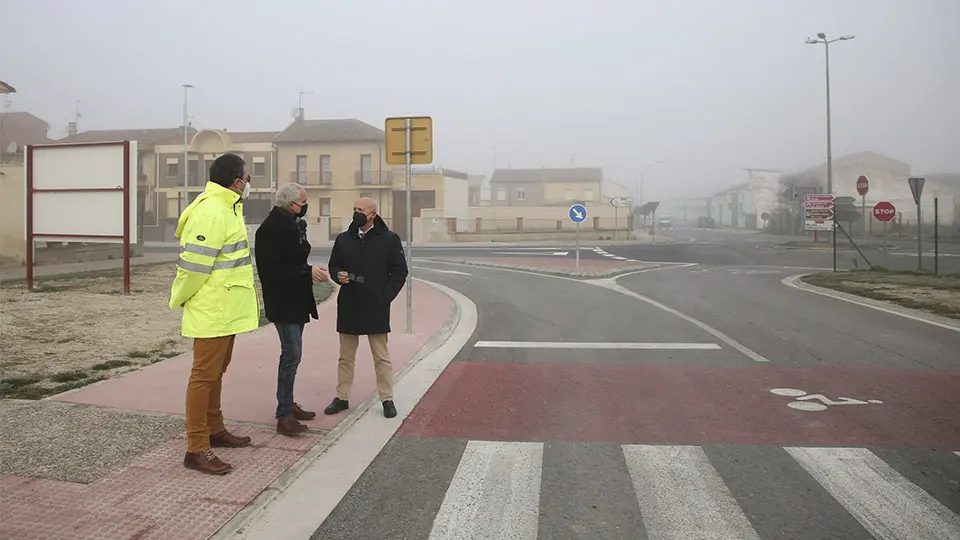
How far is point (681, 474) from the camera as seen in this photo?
15.1ft

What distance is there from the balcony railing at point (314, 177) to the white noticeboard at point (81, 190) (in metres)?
Result: 40.5

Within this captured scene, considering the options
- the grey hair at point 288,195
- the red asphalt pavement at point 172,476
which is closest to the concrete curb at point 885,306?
the red asphalt pavement at point 172,476

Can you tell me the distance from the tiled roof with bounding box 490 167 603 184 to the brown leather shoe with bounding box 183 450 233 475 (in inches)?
3242

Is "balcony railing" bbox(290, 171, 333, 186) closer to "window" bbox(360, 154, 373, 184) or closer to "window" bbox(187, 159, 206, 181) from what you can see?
"window" bbox(360, 154, 373, 184)

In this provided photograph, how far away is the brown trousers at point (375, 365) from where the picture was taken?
5953 mm

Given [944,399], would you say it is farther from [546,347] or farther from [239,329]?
[239,329]

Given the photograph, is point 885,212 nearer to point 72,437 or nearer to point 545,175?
Result: point 72,437

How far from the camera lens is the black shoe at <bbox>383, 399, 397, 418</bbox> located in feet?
19.3

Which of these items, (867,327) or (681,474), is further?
(867,327)

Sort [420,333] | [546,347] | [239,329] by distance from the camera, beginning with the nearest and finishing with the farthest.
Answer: [239,329] → [546,347] → [420,333]

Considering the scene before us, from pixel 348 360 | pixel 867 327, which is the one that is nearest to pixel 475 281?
pixel 867 327

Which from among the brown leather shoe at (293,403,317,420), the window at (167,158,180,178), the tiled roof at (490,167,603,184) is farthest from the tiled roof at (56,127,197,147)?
the brown leather shoe at (293,403,317,420)

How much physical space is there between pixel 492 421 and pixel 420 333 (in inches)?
179

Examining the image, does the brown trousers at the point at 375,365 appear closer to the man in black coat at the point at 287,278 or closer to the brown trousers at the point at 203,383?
the man in black coat at the point at 287,278
